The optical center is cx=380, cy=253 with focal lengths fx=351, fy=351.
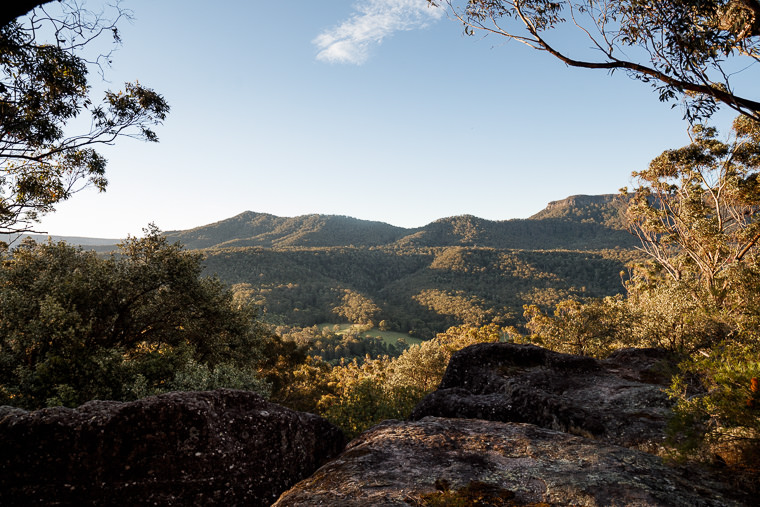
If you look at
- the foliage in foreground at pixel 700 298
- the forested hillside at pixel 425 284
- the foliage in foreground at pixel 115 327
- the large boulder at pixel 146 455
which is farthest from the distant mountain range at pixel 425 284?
the large boulder at pixel 146 455

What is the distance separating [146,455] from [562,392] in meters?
11.5

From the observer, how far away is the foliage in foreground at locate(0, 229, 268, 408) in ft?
40.1

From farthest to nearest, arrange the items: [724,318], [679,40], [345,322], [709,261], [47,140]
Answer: [345,322], [709,261], [47,140], [724,318], [679,40]

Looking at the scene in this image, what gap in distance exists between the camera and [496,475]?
17.9ft

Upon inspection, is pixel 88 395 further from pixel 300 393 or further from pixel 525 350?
pixel 300 393

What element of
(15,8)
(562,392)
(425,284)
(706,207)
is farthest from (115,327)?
(425,284)

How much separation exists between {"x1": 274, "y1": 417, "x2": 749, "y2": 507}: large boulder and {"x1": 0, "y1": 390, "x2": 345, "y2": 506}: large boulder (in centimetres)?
187

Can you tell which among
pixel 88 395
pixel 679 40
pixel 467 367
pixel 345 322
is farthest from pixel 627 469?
pixel 345 322

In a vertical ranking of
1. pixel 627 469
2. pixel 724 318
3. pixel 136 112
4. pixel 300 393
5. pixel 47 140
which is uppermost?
pixel 136 112

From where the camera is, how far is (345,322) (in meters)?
144

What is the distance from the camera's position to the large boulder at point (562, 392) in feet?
28.1

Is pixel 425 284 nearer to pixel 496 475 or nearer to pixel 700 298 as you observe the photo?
A: pixel 700 298

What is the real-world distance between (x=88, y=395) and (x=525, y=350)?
16029 mm

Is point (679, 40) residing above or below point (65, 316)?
above
